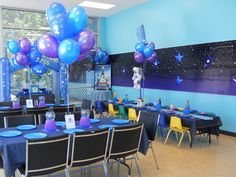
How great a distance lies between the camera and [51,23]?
4102 mm

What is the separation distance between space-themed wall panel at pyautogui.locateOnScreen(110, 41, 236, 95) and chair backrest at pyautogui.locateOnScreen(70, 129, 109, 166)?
424 centimetres

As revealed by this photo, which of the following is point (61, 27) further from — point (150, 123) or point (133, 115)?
point (133, 115)

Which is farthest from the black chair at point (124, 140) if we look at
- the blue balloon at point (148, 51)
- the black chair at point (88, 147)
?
A: the blue balloon at point (148, 51)

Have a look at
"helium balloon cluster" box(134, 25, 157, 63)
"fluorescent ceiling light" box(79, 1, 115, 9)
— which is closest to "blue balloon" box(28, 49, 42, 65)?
"helium balloon cluster" box(134, 25, 157, 63)

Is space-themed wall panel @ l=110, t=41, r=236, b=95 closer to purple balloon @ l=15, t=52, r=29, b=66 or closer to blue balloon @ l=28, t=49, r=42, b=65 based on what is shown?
blue balloon @ l=28, t=49, r=42, b=65

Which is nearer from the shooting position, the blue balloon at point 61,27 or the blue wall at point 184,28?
the blue balloon at point 61,27

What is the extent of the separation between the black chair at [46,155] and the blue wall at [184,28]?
4.78 meters

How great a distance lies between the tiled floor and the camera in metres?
3.88

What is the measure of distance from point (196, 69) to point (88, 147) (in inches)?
190

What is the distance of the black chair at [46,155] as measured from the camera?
2570mm

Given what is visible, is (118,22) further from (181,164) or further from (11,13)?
(181,164)

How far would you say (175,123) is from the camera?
5188 millimetres

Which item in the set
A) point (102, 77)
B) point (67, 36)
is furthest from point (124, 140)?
point (102, 77)

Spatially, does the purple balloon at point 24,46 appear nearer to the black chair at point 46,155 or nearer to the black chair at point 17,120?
the black chair at point 17,120
